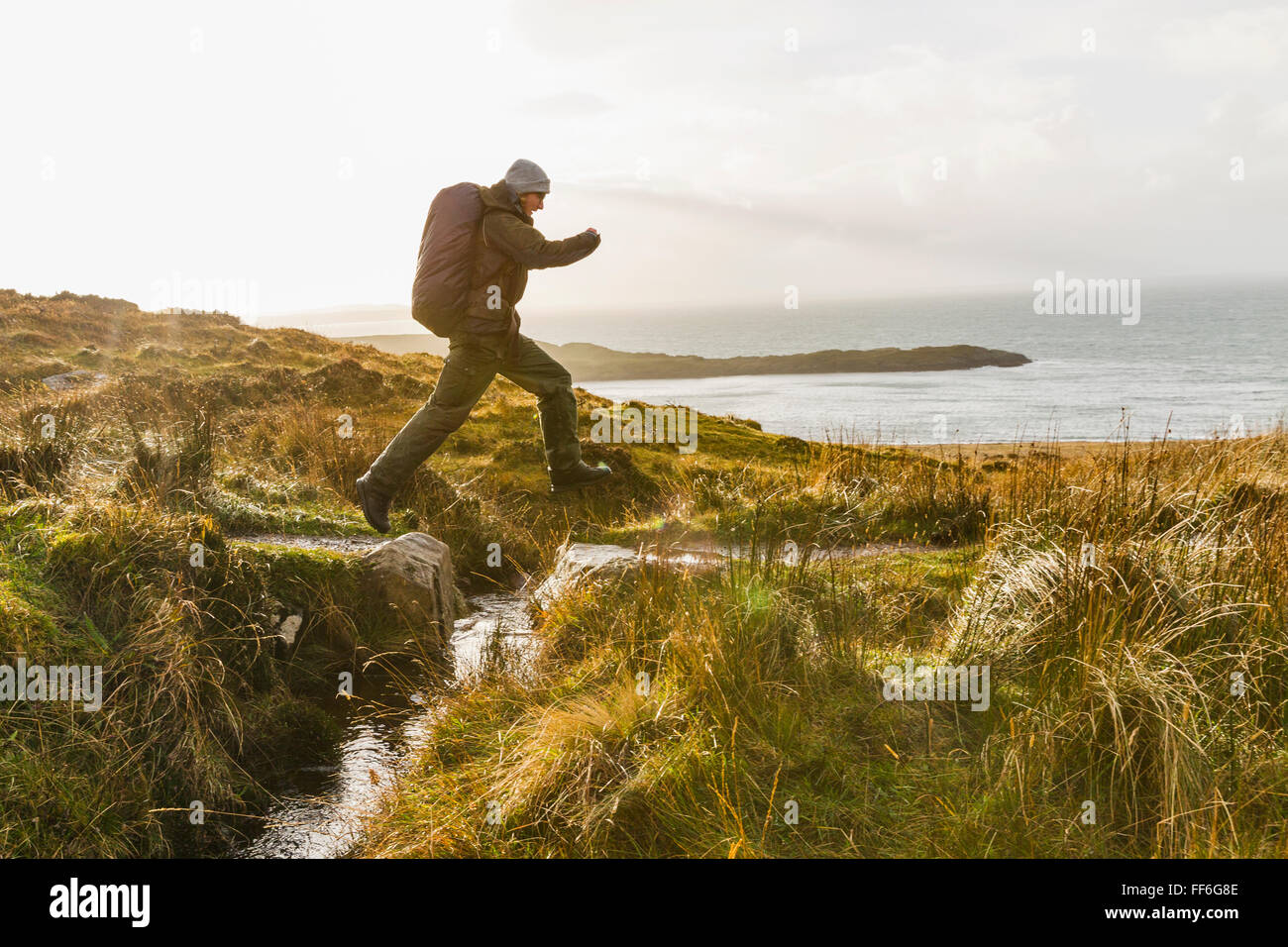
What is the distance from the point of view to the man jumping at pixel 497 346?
6.47 metres

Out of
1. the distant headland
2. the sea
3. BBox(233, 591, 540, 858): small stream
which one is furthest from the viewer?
the distant headland

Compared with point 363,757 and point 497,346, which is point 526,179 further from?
point 363,757

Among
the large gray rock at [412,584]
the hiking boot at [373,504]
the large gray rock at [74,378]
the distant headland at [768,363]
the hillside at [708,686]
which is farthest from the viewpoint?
the distant headland at [768,363]

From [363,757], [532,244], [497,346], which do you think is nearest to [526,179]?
[532,244]

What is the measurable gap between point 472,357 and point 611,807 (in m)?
4.32

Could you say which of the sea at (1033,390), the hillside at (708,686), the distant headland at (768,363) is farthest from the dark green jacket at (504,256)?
the distant headland at (768,363)

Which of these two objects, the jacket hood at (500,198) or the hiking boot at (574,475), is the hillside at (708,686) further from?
the jacket hood at (500,198)

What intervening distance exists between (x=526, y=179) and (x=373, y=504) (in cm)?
298

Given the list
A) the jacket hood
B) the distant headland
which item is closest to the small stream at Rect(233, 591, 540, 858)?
the jacket hood

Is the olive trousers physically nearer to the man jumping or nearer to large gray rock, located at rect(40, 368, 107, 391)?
the man jumping

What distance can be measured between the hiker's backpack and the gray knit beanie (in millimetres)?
286

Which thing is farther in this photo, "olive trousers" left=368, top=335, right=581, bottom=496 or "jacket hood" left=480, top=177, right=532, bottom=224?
"olive trousers" left=368, top=335, right=581, bottom=496

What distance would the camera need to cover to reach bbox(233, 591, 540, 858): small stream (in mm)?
4074
